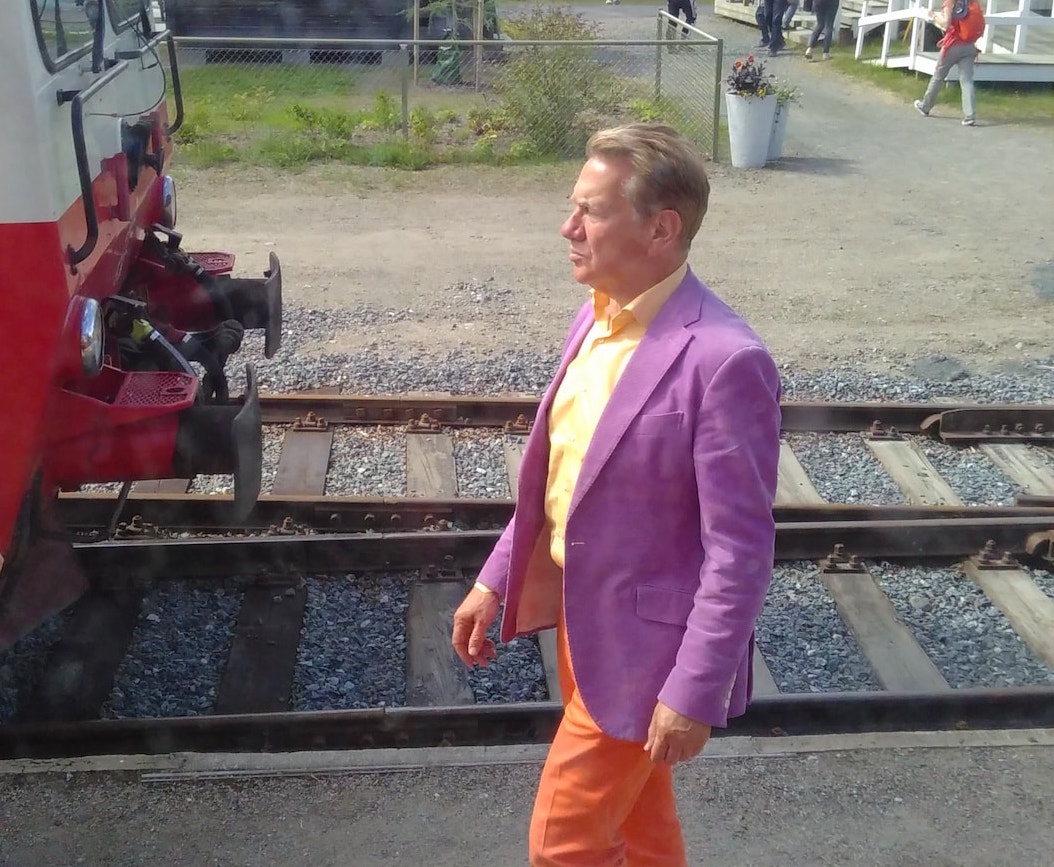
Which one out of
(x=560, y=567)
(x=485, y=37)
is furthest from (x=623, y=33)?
(x=560, y=567)

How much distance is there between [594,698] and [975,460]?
397 centimetres

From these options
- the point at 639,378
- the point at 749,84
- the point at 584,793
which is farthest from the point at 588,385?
the point at 749,84

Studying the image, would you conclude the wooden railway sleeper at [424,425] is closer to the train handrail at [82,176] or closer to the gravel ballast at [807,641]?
the gravel ballast at [807,641]

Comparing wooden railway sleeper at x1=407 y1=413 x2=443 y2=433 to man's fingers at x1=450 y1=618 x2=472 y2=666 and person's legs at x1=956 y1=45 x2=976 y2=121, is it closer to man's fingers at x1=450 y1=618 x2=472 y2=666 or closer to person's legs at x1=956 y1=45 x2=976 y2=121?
man's fingers at x1=450 y1=618 x2=472 y2=666

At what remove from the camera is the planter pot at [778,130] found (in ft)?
40.4

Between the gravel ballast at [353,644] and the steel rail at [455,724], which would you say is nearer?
the steel rail at [455,724]

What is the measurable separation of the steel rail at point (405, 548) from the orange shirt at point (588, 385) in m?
2.16

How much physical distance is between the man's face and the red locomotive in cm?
151

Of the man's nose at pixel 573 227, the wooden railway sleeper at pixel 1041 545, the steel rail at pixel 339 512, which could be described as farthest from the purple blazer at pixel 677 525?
the wooden railway sleeper at pixel 1041 545

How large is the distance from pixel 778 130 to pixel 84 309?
34.1 feet

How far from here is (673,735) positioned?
2.10m

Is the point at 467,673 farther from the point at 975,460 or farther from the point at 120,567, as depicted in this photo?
the point at 975,460

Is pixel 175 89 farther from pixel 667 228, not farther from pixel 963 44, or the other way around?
pixel 963 44

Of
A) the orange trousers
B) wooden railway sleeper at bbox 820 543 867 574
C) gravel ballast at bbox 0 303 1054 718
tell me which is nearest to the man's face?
the orange trousers
